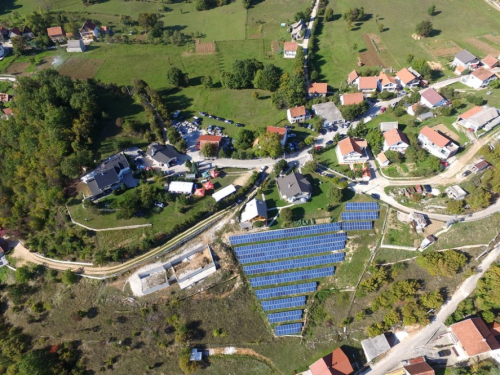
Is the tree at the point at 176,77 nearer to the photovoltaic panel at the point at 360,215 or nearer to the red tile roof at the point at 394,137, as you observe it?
the red tile roof at the point at 394,137

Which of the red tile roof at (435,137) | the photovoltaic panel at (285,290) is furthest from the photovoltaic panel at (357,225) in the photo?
the red tile roof at (435,137)

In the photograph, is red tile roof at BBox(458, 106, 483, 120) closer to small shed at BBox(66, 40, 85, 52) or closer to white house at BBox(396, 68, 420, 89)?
white house at BBox(396, 68, 420, 89)

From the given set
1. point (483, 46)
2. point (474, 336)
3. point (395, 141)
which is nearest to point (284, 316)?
point (474, 336)

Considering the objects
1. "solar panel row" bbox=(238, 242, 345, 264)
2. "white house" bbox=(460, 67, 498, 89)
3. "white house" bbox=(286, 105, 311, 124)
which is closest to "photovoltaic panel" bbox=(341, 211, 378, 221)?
"solar panel row" bbox=(238, 242, 345, 264)

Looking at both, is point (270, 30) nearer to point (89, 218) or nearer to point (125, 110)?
point (125, 110)

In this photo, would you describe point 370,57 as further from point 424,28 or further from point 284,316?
point 284,316

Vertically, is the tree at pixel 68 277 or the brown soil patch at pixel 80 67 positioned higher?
the brown soil patch at pixel 80 67
